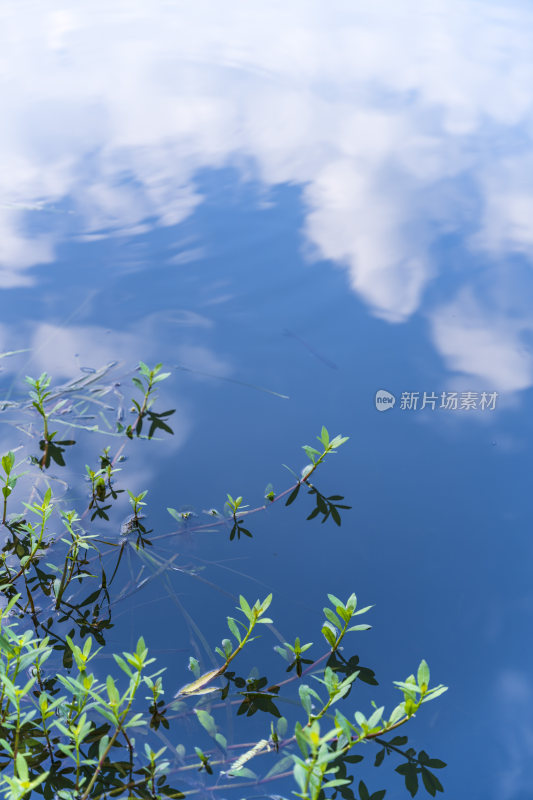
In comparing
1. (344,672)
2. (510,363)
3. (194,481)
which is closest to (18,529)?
(194,481)

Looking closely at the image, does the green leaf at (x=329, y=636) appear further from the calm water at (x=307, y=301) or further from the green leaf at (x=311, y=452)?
the green leaf at (x=311, y=452)

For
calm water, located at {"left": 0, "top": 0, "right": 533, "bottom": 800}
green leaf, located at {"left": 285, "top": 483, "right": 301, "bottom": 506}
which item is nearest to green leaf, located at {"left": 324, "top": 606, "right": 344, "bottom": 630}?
calm water, located at {"left": 0, "top": 0, "right": 533, "bottom": 800}

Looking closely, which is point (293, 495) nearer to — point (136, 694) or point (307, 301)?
point (136, 694)

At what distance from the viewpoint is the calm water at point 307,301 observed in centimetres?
161

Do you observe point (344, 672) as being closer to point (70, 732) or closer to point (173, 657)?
point (173, 657)

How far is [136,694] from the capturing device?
1.40m

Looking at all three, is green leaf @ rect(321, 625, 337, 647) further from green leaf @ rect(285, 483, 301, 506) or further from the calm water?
green leaf @ rect(285, 483, 301, 506)

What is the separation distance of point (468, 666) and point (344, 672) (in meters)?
0.29

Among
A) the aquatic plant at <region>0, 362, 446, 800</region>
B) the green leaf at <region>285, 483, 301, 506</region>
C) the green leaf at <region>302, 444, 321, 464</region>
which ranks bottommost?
the aquatic plant at <region>0, 362, 446, 800</region>

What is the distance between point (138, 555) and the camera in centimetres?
168

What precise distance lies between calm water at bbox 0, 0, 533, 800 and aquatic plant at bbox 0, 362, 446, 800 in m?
0.05

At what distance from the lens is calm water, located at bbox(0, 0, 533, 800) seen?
1.61m

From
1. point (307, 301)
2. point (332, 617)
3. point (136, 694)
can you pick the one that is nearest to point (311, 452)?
point (332, 617)

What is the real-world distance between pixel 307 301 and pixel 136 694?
62.0 inches
